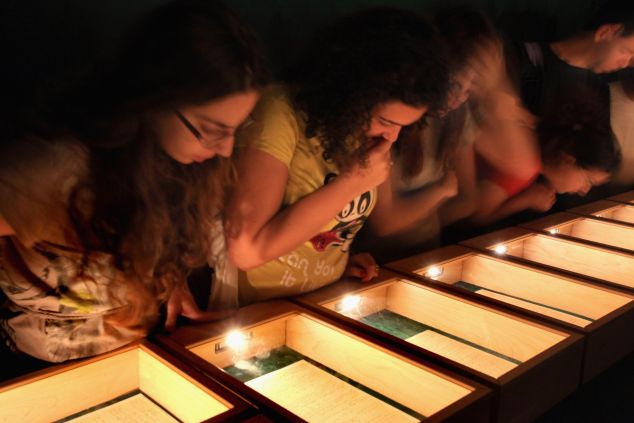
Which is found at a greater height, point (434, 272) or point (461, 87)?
point (461, 87)

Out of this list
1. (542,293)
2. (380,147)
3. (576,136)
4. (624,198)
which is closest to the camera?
(380,147)

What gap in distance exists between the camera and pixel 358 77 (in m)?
1.65

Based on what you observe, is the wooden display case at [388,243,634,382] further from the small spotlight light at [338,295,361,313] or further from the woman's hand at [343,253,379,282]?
the small spotlight light at [338,295,361,313]

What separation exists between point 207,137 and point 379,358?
742 millimetres

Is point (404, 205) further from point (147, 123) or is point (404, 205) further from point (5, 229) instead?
point (5, 229)

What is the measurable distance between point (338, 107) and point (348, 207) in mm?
305

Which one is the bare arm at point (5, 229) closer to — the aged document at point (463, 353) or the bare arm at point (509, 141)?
the aged document at point (463, 353)

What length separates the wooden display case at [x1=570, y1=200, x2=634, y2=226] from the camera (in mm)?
3088

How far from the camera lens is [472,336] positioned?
189 cm

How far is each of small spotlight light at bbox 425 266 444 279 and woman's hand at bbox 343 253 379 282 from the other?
0.24 m

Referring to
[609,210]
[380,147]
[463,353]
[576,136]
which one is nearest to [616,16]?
[576,136]

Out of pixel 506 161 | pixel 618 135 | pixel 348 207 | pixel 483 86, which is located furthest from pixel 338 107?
pixel 618 135

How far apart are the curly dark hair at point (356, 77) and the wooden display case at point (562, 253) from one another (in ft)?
3.25

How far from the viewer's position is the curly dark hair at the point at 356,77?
1646 mm
